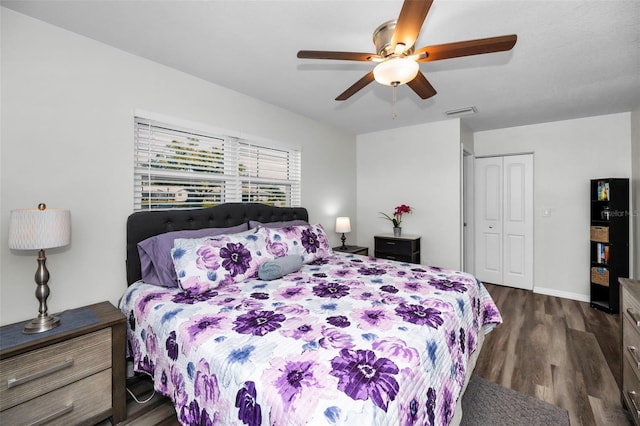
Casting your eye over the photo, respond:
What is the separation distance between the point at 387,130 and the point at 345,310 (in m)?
3.49

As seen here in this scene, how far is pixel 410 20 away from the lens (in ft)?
4.26

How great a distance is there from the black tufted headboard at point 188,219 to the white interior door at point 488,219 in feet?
10.5

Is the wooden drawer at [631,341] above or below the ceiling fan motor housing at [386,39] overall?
below

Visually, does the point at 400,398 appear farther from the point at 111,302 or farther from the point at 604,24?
the point at 604,24

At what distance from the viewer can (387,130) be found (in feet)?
14.4

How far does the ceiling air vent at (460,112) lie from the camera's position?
11.0 ft

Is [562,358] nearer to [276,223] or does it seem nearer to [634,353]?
[634,353]

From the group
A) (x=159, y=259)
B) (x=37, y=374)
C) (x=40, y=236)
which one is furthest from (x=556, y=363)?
(x=40, y=236)

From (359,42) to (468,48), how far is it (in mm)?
776

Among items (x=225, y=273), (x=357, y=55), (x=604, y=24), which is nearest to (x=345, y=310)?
(x=225, y=273)

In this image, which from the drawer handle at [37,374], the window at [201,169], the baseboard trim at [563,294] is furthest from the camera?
the baseboard trim at [563,294]

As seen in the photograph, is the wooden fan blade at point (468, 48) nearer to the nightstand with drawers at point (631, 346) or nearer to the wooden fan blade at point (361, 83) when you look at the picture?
the wooden fan blade at point (361, 83)

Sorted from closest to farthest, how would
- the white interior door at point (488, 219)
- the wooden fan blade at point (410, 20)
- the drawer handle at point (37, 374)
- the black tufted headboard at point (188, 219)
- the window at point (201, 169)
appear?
the wooden fan blade at point (410, 20)
the drawer handle at point (37, 374)
the black tufted headboard at point (188, 219)
the window at point (201, 169)
the white interior door at point (488, 219)

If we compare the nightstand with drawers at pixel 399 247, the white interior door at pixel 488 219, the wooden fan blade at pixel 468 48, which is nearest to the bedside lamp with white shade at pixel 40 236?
the wooden fan blade at pixel 468 48
